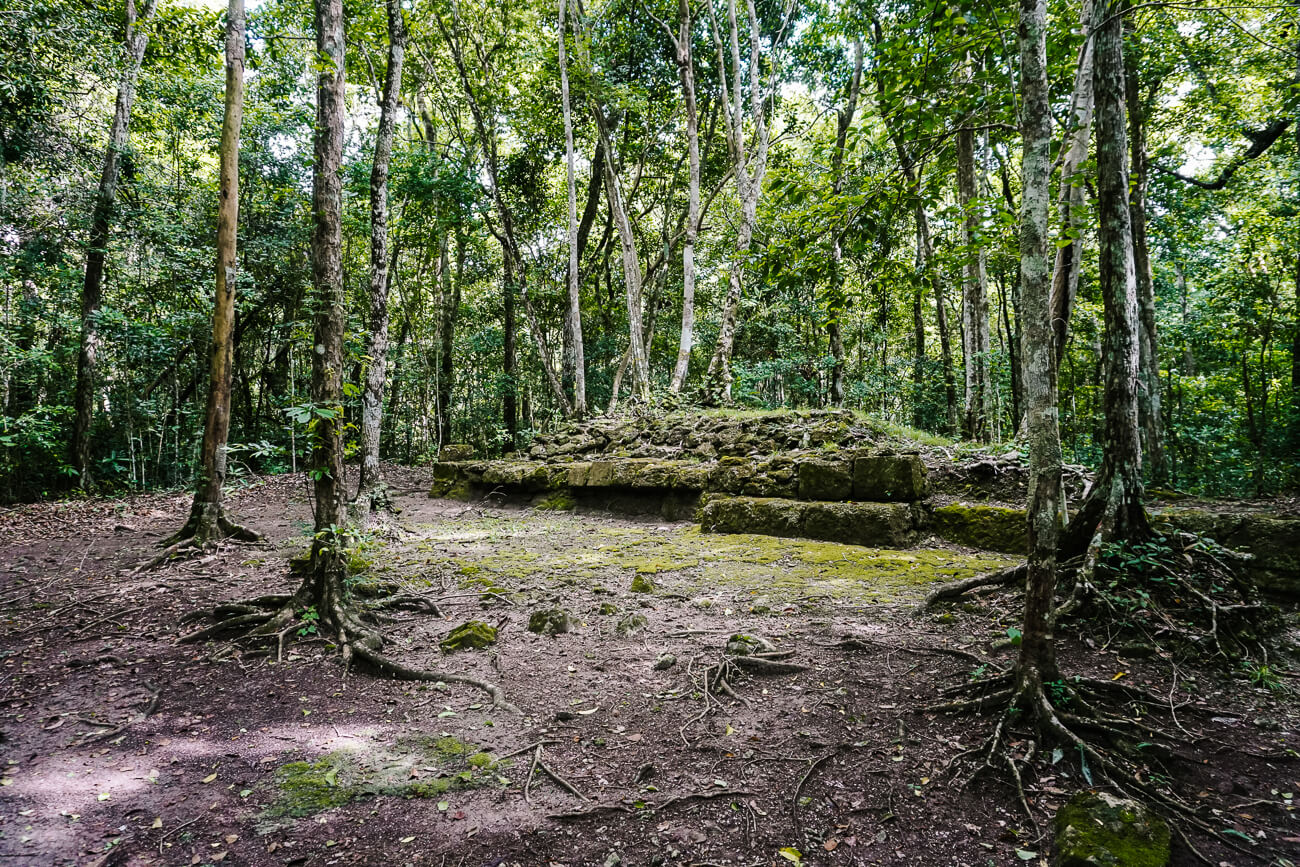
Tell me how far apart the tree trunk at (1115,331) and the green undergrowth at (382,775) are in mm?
4101

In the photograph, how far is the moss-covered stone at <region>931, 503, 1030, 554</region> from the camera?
215 inches

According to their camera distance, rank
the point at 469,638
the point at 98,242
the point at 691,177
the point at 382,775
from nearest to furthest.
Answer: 1. the point at 382,775
2. the point at 469,638
3. the point at 98,242
4. the point at 691,177

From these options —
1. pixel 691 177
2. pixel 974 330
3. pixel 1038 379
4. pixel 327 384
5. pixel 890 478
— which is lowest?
pixel 890 478

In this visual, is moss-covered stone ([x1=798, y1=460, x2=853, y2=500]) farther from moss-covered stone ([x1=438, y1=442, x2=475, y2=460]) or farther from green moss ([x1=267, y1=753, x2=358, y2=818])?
moss-covered stone ([x1=438, y1=442, x2=475, y2=460])

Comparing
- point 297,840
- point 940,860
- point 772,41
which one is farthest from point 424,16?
point 940,860

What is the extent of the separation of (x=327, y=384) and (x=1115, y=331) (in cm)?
544

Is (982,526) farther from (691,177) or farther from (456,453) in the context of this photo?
(456,453)

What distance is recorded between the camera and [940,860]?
83.0 inches

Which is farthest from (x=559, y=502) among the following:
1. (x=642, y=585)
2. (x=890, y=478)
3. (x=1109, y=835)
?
(x=1109, y=835)

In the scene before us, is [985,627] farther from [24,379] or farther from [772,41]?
[24,379]

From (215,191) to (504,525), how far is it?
32.7 ft

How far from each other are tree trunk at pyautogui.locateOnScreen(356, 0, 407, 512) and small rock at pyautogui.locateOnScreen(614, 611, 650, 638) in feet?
15.9

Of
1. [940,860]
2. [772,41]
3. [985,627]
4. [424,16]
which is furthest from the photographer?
[772,41]

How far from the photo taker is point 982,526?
18.9 feet
